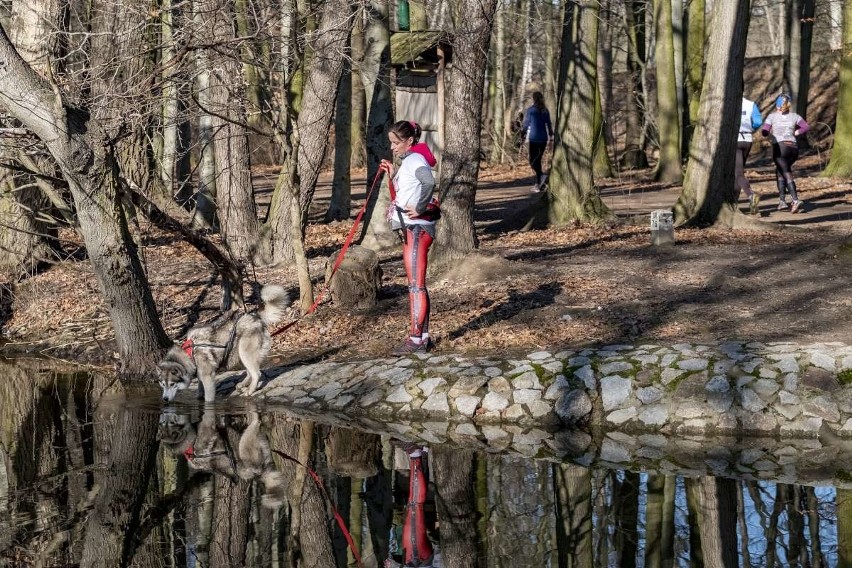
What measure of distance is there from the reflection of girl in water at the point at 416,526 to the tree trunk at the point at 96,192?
408cm

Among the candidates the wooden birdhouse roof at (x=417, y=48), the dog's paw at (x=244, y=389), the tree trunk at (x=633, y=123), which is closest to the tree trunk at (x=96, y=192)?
the dog's paw at (x=244, y=389)

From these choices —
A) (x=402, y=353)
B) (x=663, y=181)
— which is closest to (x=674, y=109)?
(x=663, y=181)

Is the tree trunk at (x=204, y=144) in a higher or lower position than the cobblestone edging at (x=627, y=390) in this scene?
higher

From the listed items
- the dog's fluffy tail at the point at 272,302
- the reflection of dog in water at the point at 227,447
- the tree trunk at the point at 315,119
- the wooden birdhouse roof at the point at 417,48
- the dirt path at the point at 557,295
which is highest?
the wooden birdhouse roof at the point at 417,48

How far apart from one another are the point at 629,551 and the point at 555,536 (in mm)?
478

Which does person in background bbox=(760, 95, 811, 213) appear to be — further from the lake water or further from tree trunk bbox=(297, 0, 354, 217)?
the lake water

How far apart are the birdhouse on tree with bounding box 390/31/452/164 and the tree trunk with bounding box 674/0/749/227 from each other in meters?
4.12

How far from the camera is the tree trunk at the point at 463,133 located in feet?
46.0

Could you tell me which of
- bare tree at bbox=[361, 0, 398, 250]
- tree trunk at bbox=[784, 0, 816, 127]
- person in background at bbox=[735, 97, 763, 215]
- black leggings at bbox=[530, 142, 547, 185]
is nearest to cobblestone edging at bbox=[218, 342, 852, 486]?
bare tree at bbox=[361, 0, 398, 250]

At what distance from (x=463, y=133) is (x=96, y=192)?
4.97 metres

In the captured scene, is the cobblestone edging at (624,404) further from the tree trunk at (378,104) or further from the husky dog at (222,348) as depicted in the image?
the tree trunk at (378,104)

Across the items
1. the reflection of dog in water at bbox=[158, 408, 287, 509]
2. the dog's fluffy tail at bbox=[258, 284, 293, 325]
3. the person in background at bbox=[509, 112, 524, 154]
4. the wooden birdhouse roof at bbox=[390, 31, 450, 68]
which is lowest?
the reflection of dog in water at bbox=[158, 408, 287, 509]

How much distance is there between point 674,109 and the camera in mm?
26359

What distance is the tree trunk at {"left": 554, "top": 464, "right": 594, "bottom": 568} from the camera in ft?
20.9
